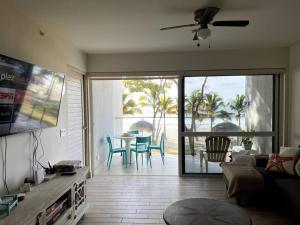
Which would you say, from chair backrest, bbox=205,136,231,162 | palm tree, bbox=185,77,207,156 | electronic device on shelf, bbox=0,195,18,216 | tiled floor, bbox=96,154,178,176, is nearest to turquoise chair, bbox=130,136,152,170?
tiled floor, bbox=96,154,178,176

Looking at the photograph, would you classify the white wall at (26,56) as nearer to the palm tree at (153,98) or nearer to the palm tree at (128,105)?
the palm tree at (153,98)

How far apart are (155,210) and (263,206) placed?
1.53m

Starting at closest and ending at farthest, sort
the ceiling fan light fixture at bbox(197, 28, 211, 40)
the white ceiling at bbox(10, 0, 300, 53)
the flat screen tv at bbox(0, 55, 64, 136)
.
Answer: the flat screen tv at bbox(0, 55, 64, 136) < the white ceiling at bbox(10, 0, 300, 53) < the ceiling fan light fixture at bbox(197, 28, 211, 40)

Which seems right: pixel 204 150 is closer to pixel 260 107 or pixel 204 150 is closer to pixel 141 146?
pixel 260 107

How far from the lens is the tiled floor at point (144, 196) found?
319 cm

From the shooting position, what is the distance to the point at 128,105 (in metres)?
8.23

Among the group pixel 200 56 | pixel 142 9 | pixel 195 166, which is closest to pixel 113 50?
pixel 200 56

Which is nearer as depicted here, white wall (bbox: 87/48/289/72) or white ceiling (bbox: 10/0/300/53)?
white ceiling (bbox: 10/0/300/53)

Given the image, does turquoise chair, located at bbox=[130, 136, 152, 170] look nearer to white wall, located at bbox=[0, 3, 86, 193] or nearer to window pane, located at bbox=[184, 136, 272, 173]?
window pane, located at bbox=[184, 136, 272, 173]

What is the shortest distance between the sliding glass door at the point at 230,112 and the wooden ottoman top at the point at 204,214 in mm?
2403

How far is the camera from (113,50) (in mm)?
4621

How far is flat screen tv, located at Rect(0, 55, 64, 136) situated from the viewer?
2.15m

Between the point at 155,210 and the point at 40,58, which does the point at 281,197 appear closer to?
the point at 155,210

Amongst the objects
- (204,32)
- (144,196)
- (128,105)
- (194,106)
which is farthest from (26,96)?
(128,105)
